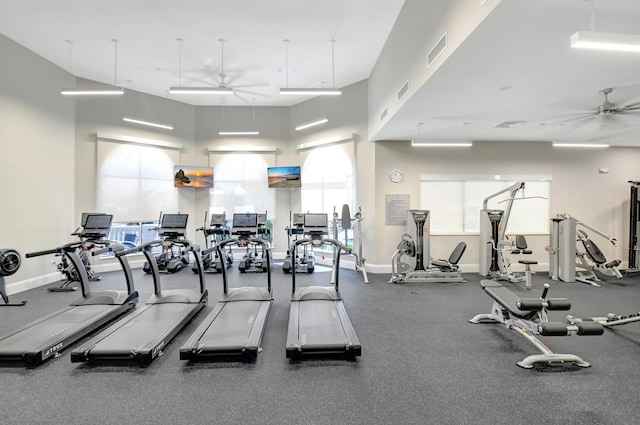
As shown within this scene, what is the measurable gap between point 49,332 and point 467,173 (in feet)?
27.0

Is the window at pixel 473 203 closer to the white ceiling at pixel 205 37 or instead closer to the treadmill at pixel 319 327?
the white ceiling at pixel 205 37

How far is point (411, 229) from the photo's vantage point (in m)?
6.72

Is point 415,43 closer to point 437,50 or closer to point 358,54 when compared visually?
point 437,50

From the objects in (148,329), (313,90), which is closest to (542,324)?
(148,329)

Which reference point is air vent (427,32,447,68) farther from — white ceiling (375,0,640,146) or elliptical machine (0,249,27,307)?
elliptical machine (0,249,27,307)

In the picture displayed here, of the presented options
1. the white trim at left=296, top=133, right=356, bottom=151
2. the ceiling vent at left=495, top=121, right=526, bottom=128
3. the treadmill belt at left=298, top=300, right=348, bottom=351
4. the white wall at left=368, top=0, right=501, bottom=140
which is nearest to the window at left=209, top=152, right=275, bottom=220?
the white trim at left=296, top=133, right=356, bottom=151

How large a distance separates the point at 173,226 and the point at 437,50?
6.51 metres

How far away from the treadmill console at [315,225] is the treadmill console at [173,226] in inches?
118

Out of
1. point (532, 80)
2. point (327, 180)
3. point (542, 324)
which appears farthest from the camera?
point (327, 180)

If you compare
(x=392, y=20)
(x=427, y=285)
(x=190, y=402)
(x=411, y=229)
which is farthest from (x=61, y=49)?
A: (x=427, y=285)

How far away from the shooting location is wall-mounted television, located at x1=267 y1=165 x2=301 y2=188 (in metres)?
8.87

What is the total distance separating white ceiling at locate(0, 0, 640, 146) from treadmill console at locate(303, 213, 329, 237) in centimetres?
231

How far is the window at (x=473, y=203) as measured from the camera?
7465 millimetres

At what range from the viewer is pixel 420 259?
21.7ft
